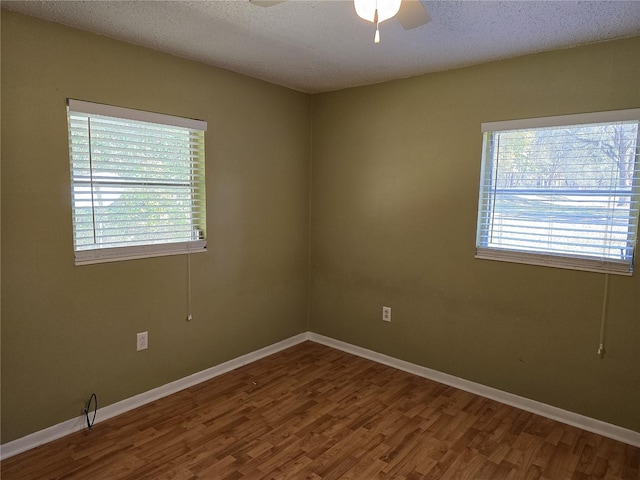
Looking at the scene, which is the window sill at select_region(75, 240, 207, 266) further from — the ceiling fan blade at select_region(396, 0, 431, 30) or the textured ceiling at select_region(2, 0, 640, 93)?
the ceiling fan blade at select_region(396, 0, 431, 30)

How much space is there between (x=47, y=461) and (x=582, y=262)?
128 inches

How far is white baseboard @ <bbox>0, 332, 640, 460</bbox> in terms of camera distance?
2.31 meters

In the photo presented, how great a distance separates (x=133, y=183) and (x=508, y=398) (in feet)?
9.60

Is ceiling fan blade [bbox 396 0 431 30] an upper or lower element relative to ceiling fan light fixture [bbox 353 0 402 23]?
upper


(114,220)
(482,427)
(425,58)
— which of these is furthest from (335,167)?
(482,427)

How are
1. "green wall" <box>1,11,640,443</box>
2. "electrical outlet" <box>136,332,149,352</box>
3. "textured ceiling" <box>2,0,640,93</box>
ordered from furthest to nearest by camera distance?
"electrical outlet" <box>136,332,149,352</box>, "green wall" <box>1,11,640,443</box>, "textured ceiling" <box>2,0,640,93</box>

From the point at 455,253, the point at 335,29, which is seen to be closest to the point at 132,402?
the point at 455,253

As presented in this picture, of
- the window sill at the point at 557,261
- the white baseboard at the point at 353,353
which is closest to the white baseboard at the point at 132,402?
the white baseboard at the point at 353,353

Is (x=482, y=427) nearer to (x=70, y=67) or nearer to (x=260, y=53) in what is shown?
(x=260, y=53)

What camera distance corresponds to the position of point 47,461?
7.06 feet

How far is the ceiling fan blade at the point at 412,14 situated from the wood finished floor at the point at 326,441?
→ 7.11 feet

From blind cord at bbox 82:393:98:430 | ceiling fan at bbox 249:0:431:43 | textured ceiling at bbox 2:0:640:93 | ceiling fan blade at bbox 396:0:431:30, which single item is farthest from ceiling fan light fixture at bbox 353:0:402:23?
blind cord at bbox 82:393:98:430

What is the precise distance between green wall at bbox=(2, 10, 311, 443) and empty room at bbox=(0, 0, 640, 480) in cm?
1

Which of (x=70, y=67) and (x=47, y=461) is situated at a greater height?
(x=70, y=67)
